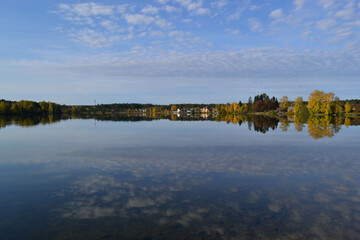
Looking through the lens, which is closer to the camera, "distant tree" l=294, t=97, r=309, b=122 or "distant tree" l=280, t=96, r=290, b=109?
"distant tree" l=294, t=97, r=309, b=122

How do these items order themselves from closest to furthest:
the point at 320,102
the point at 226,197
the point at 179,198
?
the point at 179,198, the point at 226,197, the point at 320,102

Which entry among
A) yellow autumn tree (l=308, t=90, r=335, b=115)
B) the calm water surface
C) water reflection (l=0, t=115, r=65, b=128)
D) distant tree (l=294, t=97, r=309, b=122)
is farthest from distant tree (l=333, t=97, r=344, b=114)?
water reflection (l=0, t=115, r=65, b=128)

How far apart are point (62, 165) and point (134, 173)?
594cm

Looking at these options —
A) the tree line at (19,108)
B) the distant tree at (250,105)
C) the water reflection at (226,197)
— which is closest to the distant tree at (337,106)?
the distant tree at (250,105)

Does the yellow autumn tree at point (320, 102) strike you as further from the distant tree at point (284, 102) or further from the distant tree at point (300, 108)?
the distant tree at point (284, 102)

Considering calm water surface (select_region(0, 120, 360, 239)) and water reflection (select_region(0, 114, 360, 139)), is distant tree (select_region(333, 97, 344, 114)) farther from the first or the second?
calm water surface (select_region(0, 120, 360, 239))

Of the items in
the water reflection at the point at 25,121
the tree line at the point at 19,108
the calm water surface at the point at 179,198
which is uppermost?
the tree line at the point at 19,108

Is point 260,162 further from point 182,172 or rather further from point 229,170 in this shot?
point 182,172

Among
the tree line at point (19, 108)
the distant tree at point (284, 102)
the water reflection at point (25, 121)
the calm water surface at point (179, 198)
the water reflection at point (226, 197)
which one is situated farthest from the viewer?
the distant tree at point (284, 102)

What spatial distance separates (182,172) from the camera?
15.2m

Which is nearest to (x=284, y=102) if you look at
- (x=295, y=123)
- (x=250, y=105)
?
(x=250, y=105)

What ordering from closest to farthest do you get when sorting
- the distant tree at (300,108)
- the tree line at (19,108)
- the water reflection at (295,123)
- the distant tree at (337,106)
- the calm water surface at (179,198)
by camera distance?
1. the calm water surface at (179,198)
2. the water reflection at (295,123)
3. the distant tree at (300,108)
4. the distant tree at (337,106)
5. the tree line at (19,108)

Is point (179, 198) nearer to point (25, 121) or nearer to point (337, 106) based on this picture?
point (25, 121)

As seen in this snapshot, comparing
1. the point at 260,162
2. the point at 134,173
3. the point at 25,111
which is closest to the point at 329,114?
the point at 260,162
